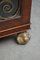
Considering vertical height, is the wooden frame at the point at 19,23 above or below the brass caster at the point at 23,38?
above

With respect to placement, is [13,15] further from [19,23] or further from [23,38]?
[23,38]

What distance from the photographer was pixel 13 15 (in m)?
1.06

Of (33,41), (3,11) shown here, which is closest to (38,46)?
(33,41)

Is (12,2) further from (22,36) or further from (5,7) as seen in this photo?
(22,36)

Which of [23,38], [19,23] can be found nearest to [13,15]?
[19,23]

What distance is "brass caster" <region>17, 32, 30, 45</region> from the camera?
44.8 inches

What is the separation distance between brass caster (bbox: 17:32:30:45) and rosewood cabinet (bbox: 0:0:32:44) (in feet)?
0.18

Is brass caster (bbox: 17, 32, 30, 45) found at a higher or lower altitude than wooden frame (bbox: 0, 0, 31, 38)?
lower

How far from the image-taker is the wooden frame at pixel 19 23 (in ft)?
3.46

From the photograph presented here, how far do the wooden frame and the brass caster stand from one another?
0.04 m

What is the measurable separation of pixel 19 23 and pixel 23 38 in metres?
0.10

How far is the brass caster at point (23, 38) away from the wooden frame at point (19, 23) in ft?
0.13

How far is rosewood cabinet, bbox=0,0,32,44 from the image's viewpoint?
41.1 inches

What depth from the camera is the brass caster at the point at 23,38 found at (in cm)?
114
